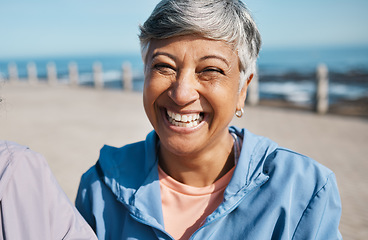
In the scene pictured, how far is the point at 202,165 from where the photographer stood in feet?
6.67

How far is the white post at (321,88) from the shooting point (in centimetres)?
1172

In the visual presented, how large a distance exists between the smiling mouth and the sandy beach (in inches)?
143

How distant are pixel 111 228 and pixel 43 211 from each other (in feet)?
1.90

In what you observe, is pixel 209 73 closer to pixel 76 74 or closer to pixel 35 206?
pixel 35 206

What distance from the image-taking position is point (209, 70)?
1762 mm

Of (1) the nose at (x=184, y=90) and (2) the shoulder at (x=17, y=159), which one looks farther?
(1) the nose at (x=184, y=90)

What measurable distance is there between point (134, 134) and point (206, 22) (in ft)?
26.5

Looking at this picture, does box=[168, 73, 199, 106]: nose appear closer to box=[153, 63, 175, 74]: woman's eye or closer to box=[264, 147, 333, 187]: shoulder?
box=[153, 63, 175, 74]: woman's eye

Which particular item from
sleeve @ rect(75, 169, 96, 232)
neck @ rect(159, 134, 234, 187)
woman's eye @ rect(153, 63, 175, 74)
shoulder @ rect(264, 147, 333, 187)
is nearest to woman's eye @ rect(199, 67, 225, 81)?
woman's eye @ rect(153, 63, 175, 74)

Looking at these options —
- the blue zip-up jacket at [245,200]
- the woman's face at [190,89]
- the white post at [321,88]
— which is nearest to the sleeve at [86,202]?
the blue zip-up jacket at [245,200]

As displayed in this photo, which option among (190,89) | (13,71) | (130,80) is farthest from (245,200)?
(13,71)

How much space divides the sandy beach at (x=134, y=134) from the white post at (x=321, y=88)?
1.49ft

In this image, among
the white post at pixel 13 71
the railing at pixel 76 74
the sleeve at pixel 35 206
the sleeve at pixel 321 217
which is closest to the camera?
the sleeve at pixel 35 206

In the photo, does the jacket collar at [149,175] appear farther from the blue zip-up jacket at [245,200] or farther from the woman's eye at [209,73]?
the woman's eye at [209,73]
